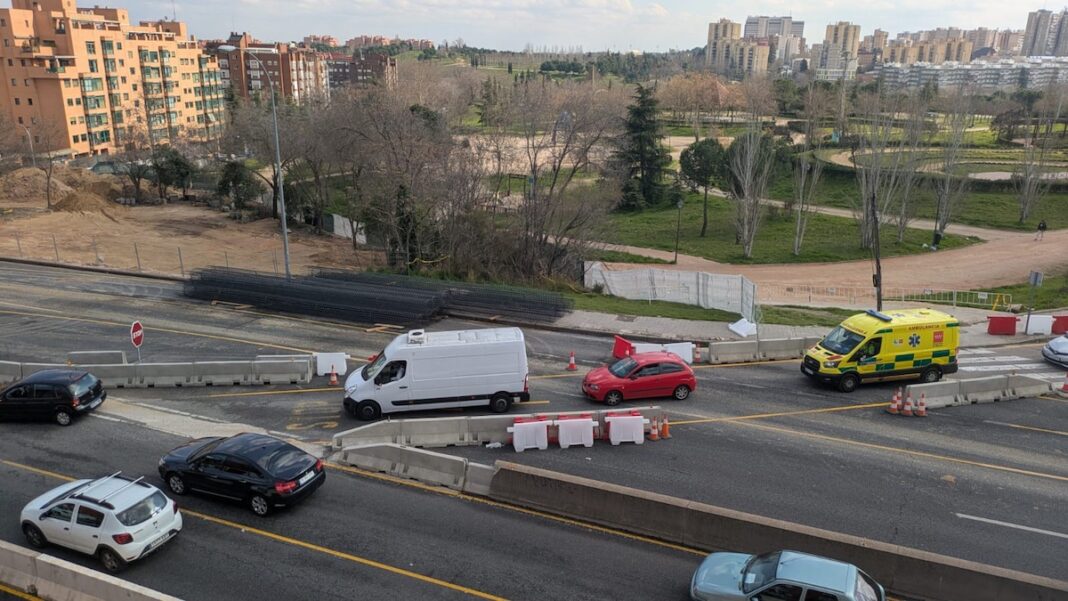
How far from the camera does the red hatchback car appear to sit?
1923cm

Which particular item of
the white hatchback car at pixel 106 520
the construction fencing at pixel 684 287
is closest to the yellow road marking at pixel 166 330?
the white hatchback car at pixel 106 520

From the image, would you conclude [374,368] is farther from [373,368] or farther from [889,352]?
[889,352]

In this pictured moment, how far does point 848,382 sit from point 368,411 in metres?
13.6

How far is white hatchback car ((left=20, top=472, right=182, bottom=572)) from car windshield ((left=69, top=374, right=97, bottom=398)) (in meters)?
5.85

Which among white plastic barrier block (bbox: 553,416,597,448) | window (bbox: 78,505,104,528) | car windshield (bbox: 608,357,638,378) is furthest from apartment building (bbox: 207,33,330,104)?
window (bbox: 78,505,104,528)

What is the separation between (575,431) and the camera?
1642 cm

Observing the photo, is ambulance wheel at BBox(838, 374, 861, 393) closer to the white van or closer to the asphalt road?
the asphalt road

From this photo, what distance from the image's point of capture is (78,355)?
2194 centimetres

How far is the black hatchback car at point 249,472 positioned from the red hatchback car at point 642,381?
7974mm

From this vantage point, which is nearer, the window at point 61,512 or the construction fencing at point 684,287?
the window at point 61,512

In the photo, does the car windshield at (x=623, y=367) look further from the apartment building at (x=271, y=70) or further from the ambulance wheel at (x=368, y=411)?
the apartment building at (x=271, y=70)

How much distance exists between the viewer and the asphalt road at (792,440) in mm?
13492

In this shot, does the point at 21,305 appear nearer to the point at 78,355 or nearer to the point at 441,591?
the point at 78,355

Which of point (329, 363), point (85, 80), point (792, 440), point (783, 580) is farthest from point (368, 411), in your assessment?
point (85, 80)
